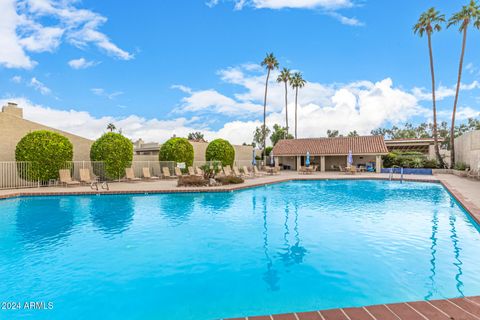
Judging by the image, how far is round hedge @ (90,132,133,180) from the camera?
758 inches

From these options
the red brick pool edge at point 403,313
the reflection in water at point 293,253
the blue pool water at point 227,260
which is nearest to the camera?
the red brick pool edge at point 403,313

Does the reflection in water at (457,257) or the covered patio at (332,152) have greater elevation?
the covered patio at (332,152)

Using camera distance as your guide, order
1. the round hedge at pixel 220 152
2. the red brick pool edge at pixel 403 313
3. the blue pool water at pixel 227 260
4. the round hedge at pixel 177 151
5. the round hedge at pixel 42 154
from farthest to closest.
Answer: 1. the round hedge at pixel 220 152
2. the round hedge at pixel 177 151
3. the round hedge at pixel 42 154
4. the blue pool water at pixel 227 260
5. the red brick pool edge at pixel 403 313

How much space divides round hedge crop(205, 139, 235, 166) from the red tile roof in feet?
29.2

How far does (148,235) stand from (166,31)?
626 inches

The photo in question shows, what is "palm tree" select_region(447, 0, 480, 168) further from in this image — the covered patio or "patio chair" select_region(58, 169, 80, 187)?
"patio chair" select_region(58, 169, 80, 187)

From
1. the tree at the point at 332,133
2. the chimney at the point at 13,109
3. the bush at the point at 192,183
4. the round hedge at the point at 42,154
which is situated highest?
the tree at the point at 332,133

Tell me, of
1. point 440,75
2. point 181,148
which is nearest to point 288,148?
point 181,148

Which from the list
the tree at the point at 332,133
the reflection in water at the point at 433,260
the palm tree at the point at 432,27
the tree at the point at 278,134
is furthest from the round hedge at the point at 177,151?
the tree at the point at 332,133

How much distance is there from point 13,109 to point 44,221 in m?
13.7

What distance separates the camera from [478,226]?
25.4ft

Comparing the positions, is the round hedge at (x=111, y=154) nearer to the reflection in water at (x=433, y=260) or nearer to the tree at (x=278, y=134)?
the reflection in water at (x=433, y=260)

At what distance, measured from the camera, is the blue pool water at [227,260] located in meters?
4.16

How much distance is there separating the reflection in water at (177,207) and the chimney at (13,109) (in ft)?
42.1
